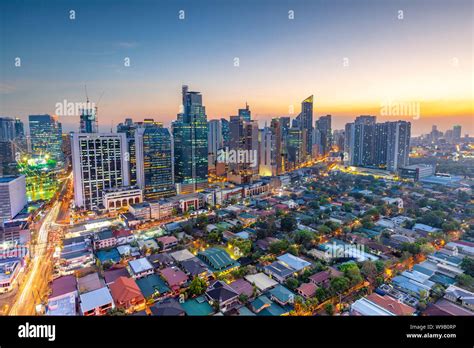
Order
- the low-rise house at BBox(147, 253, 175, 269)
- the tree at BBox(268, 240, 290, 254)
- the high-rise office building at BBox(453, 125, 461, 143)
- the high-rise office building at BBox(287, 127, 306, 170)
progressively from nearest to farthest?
the low-rise house at BBox(147, 253, 175, 269) → the tree at BBox(268, 240, 290, 254) → the high-rise office building at BBox(287, 127, 306, 170) → the high-rise office building at BBox(453, 125, 461, 143)

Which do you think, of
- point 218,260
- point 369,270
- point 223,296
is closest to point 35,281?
point 218,260

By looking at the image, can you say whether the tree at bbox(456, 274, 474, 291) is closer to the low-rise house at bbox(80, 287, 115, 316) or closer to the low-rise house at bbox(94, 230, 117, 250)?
the low-rise house at bbox(80, 287, 115, 316)

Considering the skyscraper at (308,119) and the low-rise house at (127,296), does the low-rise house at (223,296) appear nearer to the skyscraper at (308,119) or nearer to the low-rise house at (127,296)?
the low-rise house at (127,296)

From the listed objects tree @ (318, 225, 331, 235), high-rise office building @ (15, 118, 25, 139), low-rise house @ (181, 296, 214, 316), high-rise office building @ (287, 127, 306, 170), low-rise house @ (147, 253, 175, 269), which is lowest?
low-rise house @ (181, 296, 214, 316)

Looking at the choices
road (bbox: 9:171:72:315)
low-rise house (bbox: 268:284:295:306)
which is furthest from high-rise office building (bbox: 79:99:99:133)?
low-rise house (bbox: 268:284:295:306)

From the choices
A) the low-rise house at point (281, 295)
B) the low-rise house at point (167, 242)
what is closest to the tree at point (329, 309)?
the low-rise house at point (281, 295)

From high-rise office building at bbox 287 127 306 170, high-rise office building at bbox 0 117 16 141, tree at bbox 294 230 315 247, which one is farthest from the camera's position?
high-rise office building at bbox 287 127 306 170
